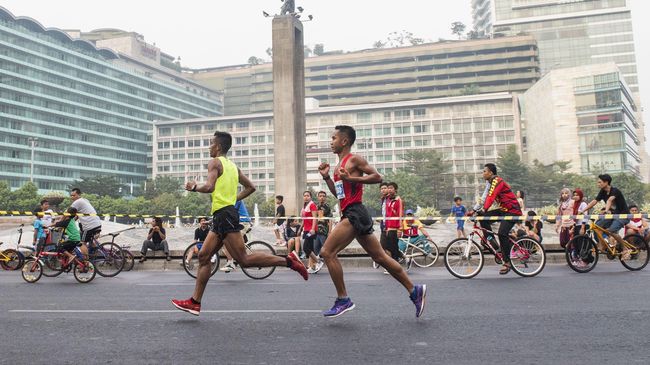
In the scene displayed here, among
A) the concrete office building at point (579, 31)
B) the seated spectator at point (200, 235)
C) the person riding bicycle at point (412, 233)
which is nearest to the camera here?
the seated spectator at point (200, 235)

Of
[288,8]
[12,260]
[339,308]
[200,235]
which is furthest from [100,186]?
[339,308]

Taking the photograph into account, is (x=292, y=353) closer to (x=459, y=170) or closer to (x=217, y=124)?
(x=459, y=170)

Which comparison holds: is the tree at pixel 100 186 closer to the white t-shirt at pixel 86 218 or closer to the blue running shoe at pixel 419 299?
the white t-shirt at pixel 86 218

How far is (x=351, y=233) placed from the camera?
545cm

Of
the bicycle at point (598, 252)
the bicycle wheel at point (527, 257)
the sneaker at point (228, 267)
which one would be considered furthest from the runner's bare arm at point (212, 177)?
the bicycle at point (598, 252)

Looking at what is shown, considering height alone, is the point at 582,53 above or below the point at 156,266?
above

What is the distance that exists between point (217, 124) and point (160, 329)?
120 metres

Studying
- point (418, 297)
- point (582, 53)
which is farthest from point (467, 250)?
point (582, 53)

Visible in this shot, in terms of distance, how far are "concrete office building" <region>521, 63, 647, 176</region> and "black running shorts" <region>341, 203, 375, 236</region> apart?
95303 millimetres

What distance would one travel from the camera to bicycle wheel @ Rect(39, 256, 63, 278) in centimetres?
1033

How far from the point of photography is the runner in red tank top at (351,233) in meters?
5.34

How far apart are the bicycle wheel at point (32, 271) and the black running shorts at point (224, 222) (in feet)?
20.1

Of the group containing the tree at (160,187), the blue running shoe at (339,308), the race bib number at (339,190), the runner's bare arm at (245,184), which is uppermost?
the tree at (160,187)

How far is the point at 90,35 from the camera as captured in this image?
143000mm
